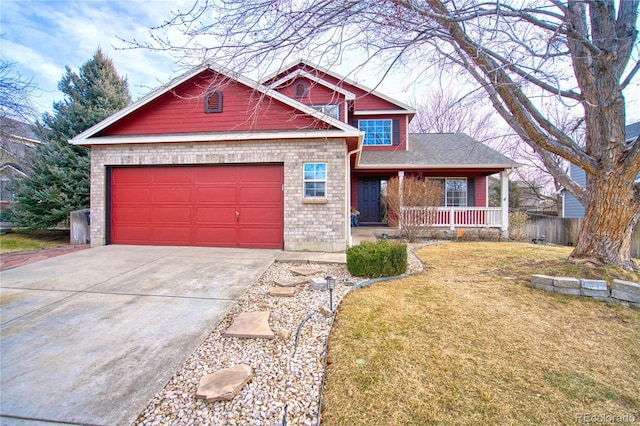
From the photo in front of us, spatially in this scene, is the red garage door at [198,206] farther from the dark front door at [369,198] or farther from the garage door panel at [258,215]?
the dark front door at [369,198]

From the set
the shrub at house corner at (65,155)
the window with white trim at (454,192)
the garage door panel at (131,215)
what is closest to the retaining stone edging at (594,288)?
the window with white trim at (454,192)

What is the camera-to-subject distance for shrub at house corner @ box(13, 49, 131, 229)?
10969mm

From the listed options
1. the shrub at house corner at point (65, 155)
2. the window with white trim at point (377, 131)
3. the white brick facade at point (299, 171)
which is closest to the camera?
the white brick facade at point (299, 171)

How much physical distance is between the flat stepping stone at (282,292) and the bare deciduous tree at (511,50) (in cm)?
350

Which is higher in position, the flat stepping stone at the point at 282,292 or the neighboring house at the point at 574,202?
the neighboring house at the point at 574,202

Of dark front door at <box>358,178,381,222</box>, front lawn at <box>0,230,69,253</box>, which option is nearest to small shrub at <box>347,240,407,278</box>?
dark front door at <box>358,178,381,222</box>

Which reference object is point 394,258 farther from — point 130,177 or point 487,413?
point 130,177

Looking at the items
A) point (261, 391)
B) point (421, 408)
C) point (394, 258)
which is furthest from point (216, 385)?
point (394, 258)

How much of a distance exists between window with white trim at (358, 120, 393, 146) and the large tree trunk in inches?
355

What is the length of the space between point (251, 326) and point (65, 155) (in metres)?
12.7

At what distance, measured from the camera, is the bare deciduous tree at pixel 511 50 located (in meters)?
4.01

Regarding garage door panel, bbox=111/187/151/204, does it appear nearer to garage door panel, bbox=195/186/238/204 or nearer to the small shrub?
garage door panel, bbox=195/186/238/204

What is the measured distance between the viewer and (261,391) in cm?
232

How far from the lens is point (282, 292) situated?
4.51 metres
